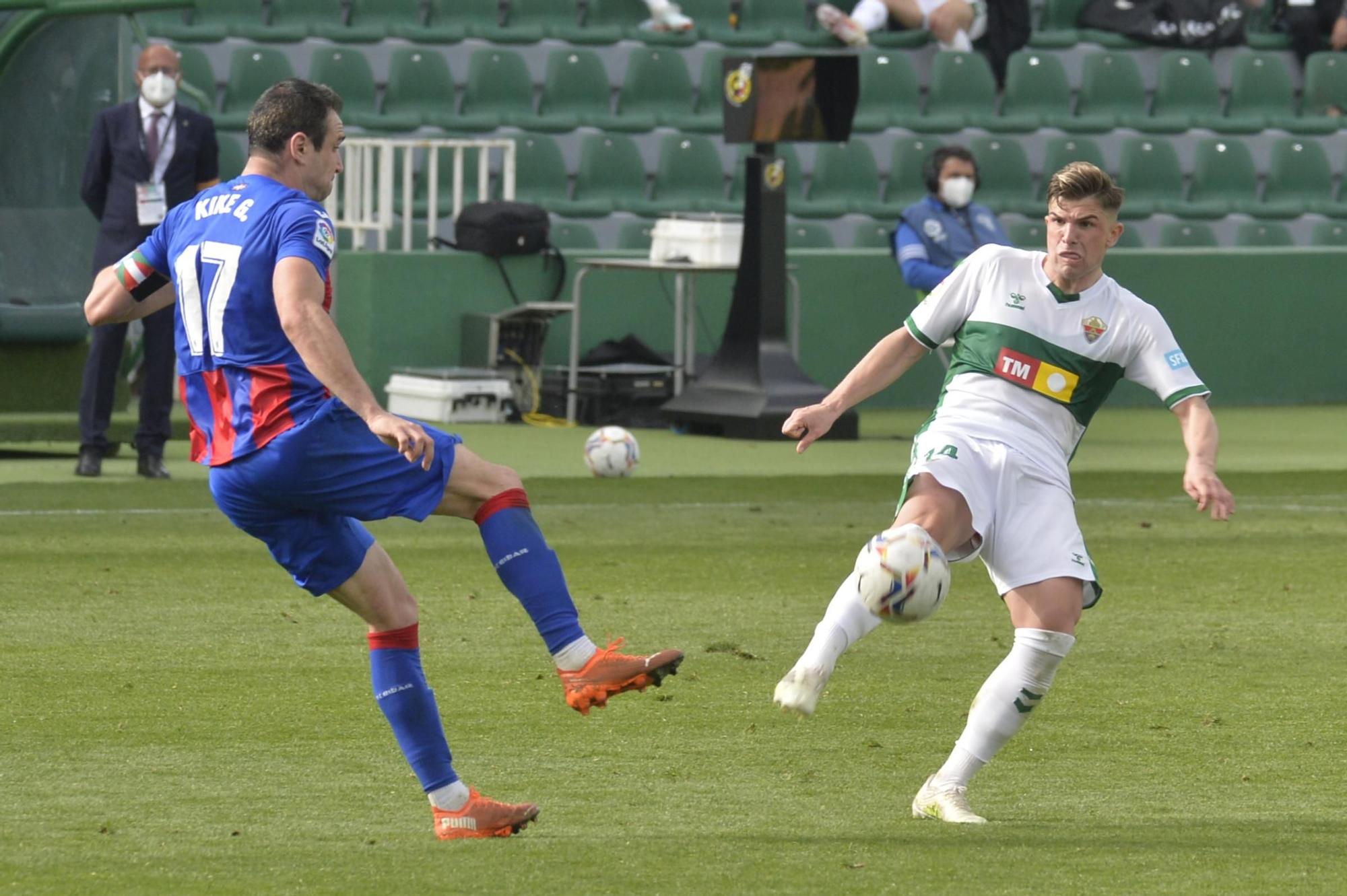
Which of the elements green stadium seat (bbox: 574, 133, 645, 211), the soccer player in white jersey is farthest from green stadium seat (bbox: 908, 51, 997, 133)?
the soccer player in white jersey

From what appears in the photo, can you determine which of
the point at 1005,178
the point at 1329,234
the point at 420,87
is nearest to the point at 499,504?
the point at 420,87

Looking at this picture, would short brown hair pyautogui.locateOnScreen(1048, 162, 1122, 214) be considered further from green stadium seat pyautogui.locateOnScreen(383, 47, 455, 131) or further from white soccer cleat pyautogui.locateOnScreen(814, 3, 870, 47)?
white soccer cleat pyautogui.locateOnScreen(814, 3, 870, 47)

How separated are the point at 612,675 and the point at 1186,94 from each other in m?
16.5

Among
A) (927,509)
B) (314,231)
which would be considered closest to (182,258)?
(314,231)

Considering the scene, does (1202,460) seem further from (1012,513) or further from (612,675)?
(612,675)

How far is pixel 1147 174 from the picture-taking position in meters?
19.3

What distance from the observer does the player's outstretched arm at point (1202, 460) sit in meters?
4.80

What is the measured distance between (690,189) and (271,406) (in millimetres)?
13411

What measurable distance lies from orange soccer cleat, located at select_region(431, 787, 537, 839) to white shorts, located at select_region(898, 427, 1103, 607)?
46.1 inches

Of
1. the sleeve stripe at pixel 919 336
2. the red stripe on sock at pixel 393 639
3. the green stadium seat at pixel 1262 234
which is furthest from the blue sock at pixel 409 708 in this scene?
the green stadium seat at pixel 1262 234

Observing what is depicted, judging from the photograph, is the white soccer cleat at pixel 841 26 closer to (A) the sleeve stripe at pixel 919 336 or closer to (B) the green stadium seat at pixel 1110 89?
(B) the green stadium seat at pixel 1110 89

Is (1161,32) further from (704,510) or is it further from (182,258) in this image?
(182,258)

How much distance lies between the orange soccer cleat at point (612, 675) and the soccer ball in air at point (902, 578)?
1.57 ft

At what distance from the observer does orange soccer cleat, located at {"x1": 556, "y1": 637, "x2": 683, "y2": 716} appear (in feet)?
15.1
